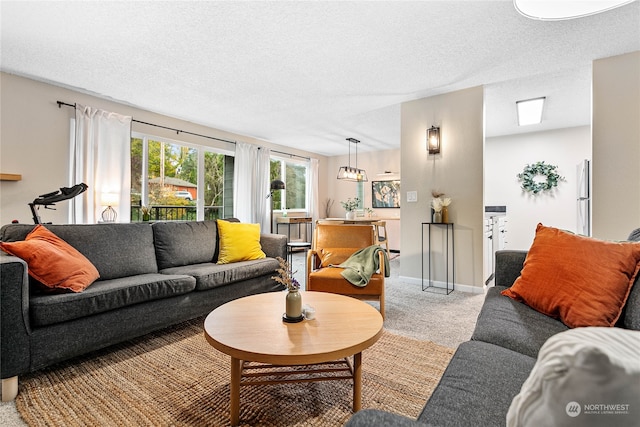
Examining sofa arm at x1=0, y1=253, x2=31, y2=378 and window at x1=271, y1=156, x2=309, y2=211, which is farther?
window at x1=271, y1=156, x2=309, y2=211

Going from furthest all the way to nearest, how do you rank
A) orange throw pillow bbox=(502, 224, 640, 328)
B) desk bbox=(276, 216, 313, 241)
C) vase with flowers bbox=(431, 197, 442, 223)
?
desk bbox=(276, 216, 313, 241)
vase with flowers bbox=(431, 197, 442, 223)
orange throw pillow bbox=(502, 224, 640, 328)

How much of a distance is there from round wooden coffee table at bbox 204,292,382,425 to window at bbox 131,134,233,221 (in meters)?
3.54

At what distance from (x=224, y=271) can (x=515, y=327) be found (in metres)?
2.26

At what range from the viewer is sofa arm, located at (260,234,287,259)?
11.7 ft

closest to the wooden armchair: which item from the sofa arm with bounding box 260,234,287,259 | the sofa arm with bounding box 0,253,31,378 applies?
the sofa arm with bounding box 260,234,287,259

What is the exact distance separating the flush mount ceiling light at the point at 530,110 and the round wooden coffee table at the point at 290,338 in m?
3.86

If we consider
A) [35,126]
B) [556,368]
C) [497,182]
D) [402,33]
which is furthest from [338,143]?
[556,368]

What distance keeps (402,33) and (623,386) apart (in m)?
2.83

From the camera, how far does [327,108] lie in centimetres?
452

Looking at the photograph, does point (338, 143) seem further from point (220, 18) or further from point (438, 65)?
point (220, 18)

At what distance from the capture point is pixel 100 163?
398 centimetres

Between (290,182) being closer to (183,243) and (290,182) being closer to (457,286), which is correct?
(183,243)

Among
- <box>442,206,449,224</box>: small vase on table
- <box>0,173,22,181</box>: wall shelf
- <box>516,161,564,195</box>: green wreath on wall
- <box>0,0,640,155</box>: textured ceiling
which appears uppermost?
<box>0,0,640,155</box>: textured ceiling

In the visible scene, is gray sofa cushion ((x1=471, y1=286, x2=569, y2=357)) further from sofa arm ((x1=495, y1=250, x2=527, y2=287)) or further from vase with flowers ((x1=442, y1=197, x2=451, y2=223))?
vase with flowers ((x1=442, y1=197, x2=451, y2=223))
